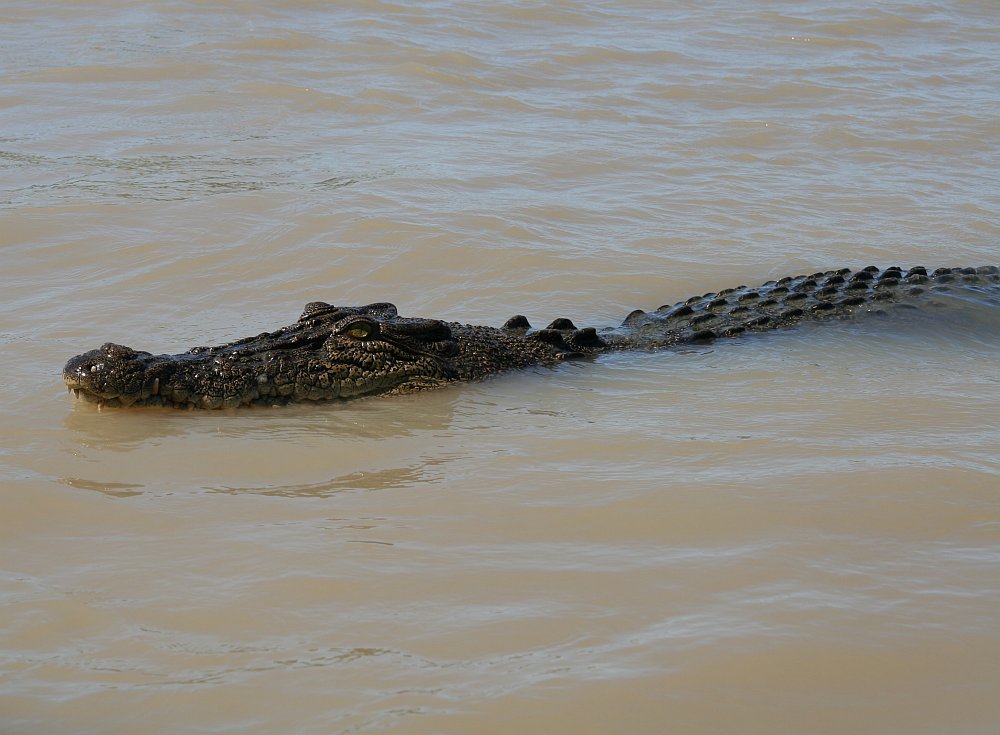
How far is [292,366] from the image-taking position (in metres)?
5.59

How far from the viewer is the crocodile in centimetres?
526

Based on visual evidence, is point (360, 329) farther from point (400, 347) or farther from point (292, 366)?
point (292, 366)

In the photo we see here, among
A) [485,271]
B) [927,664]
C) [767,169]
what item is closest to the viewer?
[927,664]

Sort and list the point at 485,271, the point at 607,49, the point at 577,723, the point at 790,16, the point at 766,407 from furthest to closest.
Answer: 1. the point at 790,16
2. the point at 607,49
3. the point at 485,271
4. the point at 766,407
5. the point at 577,723

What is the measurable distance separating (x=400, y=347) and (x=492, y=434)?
824 millimetres

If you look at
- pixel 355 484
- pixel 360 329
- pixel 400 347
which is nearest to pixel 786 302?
pixel 400 347

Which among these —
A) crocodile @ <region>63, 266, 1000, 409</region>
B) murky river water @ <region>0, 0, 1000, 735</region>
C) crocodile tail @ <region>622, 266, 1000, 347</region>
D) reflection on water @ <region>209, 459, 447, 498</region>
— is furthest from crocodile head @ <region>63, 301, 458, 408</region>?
crocodile tail @ <region>622, 266, 1000, 347</region>

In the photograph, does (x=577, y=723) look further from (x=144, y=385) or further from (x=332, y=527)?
(x=144, y=385)

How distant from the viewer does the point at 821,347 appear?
6617 mm

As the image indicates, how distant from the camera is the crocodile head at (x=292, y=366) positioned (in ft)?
16.9

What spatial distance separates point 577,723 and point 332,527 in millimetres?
1422

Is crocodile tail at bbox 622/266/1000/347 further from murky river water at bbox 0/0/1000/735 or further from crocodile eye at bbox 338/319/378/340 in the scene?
crocodile eye at bbox 338/319/378/340

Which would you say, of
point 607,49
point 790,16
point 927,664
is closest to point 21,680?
point 927,664

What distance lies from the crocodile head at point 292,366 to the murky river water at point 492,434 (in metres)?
0.14
